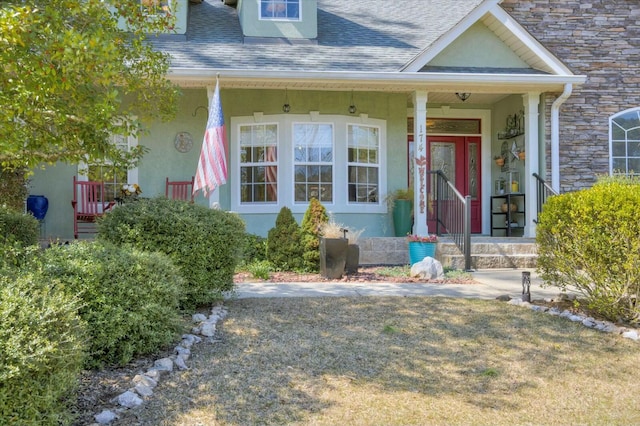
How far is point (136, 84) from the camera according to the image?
17.8 ft

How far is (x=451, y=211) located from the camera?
30.4 ft

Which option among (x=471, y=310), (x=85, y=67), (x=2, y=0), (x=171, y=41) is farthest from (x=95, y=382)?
(x=171, y=41)

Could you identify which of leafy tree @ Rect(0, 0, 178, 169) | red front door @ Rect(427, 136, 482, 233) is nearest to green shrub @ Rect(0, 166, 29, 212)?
leafy tree @ Rect(0, 0, 178, 169)

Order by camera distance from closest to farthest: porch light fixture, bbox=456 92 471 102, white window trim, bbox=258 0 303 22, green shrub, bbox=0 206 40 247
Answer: green shrub, bbox=0 206 40 247 → white window trim, bbox=258 0 303 22 → porch light fixture, bbox=456 92 471 102

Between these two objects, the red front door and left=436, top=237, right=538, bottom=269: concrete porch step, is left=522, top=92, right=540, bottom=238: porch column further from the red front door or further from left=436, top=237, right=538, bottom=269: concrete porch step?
the red front door

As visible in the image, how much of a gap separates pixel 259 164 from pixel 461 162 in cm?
449

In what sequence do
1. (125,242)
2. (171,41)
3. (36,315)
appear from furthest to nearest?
(171,41) < (125,242) < (36,315)

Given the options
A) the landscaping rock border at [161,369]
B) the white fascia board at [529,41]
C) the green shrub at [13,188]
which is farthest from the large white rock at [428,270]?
the green shrub at [13,188]

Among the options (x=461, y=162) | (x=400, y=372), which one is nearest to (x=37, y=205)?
(x=400, y=372)

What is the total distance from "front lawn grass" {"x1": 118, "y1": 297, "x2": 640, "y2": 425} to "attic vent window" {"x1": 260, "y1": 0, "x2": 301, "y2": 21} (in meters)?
6.89

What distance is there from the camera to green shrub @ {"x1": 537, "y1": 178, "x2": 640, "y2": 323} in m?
4.69

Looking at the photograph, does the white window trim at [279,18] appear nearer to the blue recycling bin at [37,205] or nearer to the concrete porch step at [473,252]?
the concrete porch step at [473,252]

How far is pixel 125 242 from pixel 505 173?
8.31 meters

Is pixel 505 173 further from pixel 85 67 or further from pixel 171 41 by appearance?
pixel 85 67
